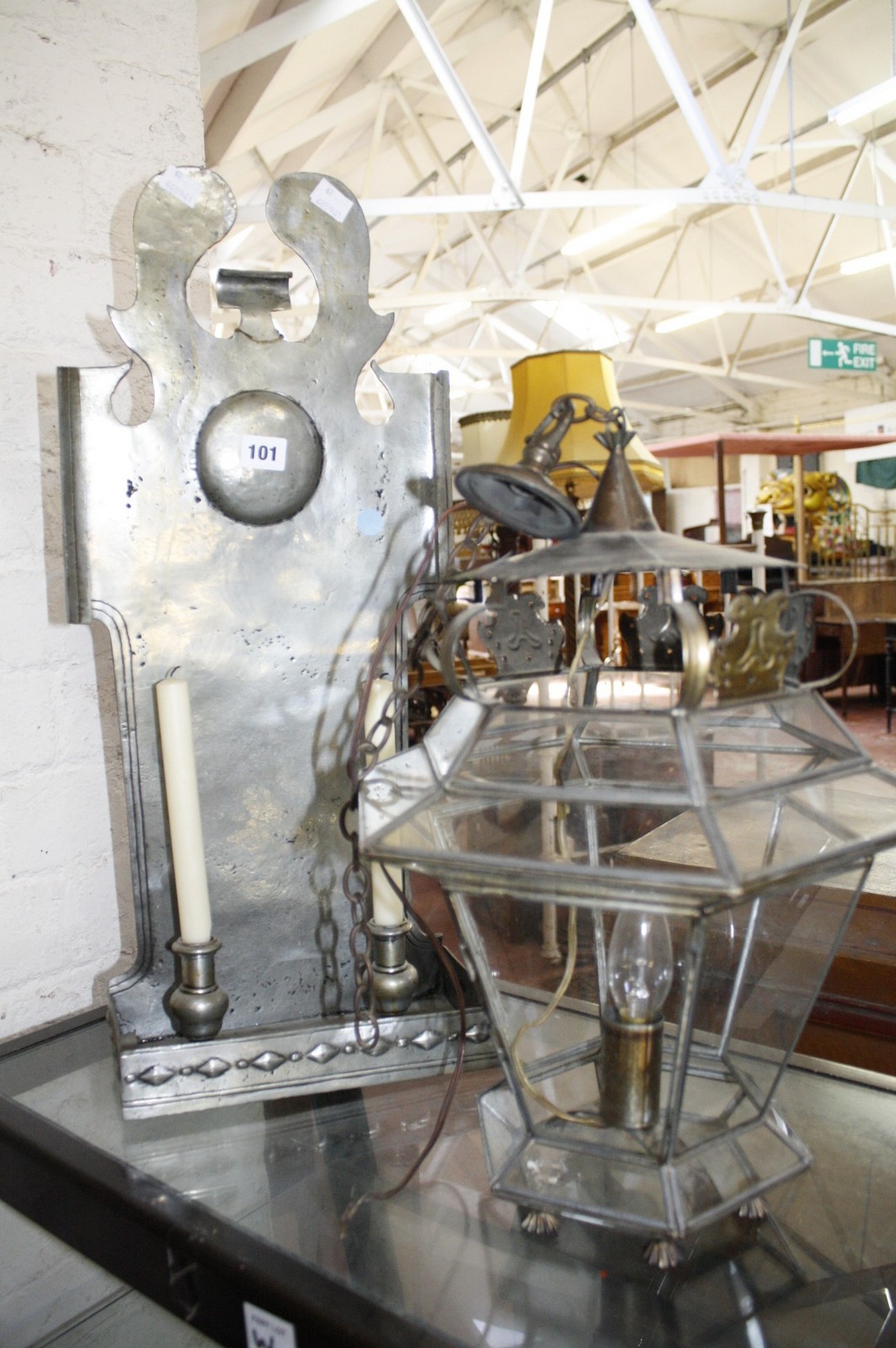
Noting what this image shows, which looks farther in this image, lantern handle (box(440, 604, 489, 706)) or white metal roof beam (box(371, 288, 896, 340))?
white metal roof beam (box(371, 288, 896, 340))

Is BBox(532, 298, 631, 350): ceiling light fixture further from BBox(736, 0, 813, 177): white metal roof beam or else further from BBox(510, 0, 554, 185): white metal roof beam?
BBox(510, 0, 554, 185): white metal roof beam

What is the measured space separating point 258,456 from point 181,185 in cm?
25

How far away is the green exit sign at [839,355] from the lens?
19.8 ft

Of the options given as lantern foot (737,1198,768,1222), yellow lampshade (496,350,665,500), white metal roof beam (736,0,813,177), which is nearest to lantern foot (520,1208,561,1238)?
lantern foot (737,1198,768,1222)

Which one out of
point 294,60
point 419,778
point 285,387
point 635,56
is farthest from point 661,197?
point 419,778

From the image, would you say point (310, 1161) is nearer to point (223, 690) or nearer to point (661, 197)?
point (223, 690)

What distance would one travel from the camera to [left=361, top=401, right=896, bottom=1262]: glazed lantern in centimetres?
58

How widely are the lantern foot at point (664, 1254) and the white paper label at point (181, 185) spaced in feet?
3.08

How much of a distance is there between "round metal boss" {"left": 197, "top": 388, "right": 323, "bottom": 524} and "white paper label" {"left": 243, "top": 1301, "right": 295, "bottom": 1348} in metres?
0.67

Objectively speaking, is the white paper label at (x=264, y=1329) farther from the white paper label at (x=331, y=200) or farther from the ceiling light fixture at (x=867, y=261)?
the ceiling light fixture at (x=867, y=261)

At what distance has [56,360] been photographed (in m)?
1.13

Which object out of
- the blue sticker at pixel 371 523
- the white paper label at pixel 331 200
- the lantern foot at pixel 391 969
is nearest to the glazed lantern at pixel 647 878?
the lantern foot at pixel 391 969

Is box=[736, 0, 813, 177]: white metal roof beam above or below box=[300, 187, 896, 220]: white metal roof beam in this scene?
above

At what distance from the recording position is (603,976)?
737mm
